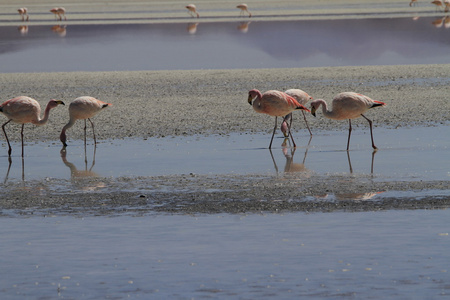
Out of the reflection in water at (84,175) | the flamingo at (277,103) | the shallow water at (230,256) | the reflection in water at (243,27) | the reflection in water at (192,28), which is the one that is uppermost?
the shallow water at (230,256)

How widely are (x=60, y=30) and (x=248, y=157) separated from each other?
3219cm

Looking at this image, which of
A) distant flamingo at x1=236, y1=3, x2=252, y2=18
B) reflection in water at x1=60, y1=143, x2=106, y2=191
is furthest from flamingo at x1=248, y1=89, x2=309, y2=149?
distant flamingo at x1=236, y1=3, x2=252, y2=18

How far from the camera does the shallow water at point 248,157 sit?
435 inches

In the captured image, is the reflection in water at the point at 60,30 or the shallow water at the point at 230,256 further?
the reflection in water at the point at 60,30

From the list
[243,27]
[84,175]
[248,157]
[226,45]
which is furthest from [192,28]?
[84,175]

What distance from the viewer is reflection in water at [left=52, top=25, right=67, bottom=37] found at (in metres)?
40.2

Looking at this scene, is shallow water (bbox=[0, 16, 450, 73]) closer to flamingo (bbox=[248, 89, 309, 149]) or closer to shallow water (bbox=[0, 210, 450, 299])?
flamingo (bbox=[248, 89, 309, 149])

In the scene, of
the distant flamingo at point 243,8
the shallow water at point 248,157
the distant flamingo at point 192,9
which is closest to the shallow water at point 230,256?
the shallow water at point 248,157

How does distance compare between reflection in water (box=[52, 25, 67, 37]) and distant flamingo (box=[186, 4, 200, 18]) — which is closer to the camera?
reflection in water (box=[52, 25, 67, 37])

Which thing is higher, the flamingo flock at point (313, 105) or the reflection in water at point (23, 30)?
the flamingo flock at point (313, 105)

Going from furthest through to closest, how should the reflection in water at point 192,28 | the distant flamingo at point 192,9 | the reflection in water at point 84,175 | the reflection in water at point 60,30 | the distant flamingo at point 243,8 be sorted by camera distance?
the distant flamingo at point 243,8, the distant flamingo at point 192,9, the reflection in water at point 192,28, the reflection in water at point 60,30, the reflection in water at point 84,175

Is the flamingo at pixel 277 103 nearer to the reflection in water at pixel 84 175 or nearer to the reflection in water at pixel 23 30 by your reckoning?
the reflection in water at pixel 84 175

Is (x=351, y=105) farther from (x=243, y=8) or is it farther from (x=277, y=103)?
(x=243, y=8)

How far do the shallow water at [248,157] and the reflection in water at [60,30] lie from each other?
27.1 metres
